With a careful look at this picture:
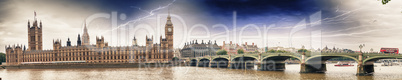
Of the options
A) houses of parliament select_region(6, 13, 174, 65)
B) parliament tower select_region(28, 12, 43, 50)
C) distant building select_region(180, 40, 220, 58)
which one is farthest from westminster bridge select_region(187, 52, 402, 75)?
parliament tower select_region(28, 12, 43, 50)

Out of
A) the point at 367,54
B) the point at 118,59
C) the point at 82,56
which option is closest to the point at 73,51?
the point at 82,56

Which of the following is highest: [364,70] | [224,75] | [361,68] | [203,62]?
[361,68]

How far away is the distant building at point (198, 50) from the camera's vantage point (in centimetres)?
18438

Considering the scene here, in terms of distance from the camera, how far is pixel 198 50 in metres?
185

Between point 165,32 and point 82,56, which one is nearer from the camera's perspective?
point 82,56

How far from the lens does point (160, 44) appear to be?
152m

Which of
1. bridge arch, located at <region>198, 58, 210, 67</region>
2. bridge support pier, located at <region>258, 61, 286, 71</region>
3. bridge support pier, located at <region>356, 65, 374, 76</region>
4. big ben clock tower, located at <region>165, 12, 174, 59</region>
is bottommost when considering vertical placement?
bridge arch, located at <region>198, 58, 210, 67</region>

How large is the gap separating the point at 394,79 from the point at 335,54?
413 inches

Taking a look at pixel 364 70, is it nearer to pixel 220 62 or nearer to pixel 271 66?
pixel 271 66

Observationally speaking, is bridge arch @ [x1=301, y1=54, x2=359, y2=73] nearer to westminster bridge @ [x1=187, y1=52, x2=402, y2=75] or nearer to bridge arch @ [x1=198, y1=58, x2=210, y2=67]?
westminster bridge @ [x1=187, y1=52, x2=402, y2=75]

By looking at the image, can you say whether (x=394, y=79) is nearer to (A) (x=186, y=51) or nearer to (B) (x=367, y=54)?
(B) (x=367, y=54)

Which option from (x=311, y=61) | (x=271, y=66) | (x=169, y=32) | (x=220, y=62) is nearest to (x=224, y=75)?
(x=311, y=61)

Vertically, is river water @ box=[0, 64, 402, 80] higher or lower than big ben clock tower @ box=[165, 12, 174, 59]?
→ lower

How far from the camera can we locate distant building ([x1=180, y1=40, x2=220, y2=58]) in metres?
184
